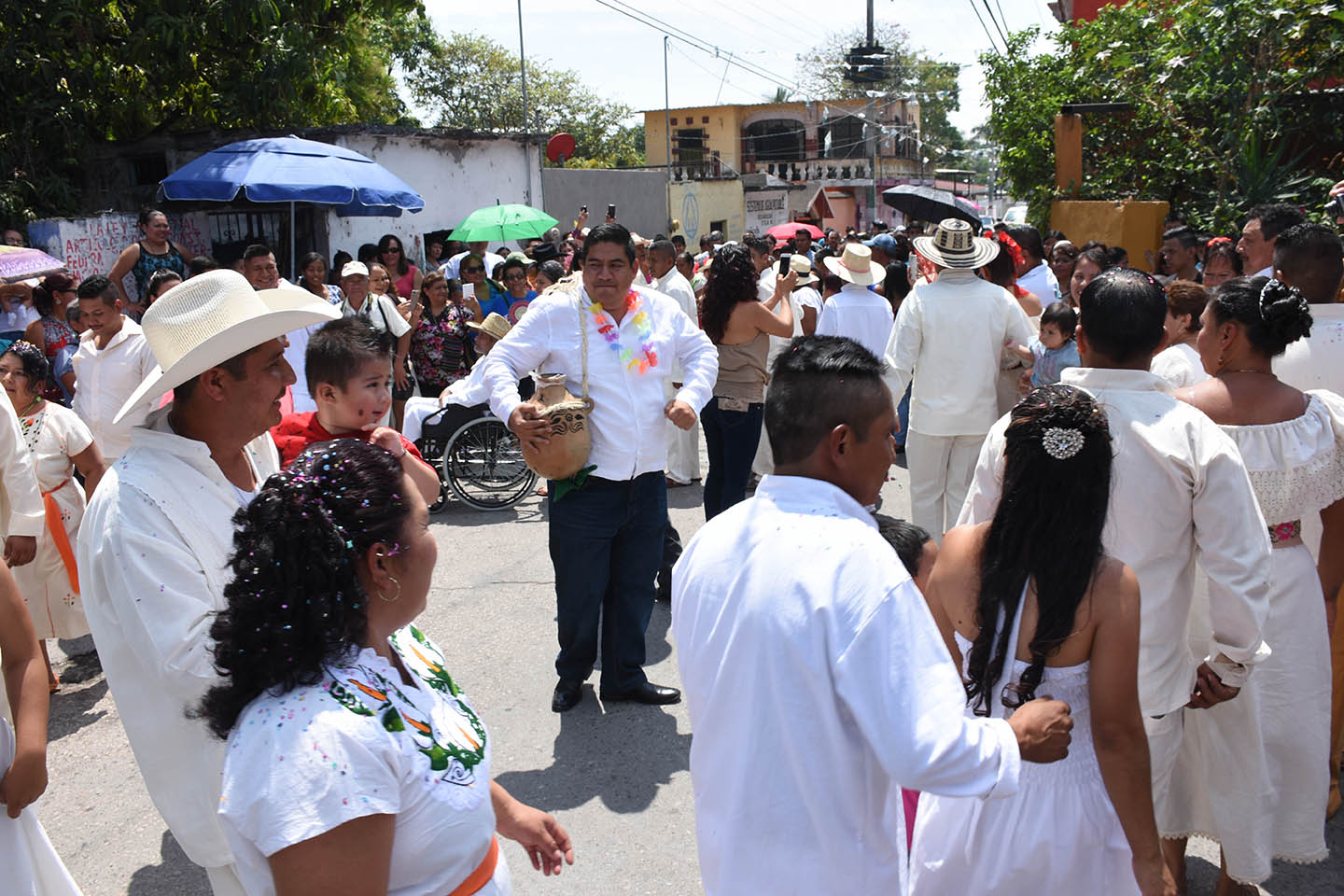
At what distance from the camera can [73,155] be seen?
1379cm

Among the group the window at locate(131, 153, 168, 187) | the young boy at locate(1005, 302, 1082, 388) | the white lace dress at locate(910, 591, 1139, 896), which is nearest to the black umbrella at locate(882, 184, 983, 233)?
the young boy at locate(1005, 302, 1082, 388)

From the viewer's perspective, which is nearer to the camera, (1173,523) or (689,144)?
→ (1173,523)

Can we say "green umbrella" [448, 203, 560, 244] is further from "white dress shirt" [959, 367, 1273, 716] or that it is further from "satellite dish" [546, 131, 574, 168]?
"white dress shirt" [959, 367, 1273, 716]

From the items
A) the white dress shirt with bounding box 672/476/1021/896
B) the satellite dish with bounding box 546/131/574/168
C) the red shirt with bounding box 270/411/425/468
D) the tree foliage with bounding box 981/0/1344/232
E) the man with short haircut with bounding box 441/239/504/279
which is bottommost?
the white dress shirt with bounding box 672/476/1021/896

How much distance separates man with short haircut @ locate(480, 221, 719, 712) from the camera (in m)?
4.30

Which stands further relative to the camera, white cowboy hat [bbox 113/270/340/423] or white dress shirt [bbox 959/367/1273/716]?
white dress shirt [bbox 959/367/1273/716]

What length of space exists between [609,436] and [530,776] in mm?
1399

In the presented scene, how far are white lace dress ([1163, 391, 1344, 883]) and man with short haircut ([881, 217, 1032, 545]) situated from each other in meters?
2.37

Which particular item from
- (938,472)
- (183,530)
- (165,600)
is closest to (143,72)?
(938,472)

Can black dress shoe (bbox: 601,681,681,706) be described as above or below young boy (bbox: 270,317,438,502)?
below

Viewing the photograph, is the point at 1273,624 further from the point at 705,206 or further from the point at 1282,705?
the point at 705,206

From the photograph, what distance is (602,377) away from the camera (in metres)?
4.32

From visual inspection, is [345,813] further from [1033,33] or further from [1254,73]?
[1033,33]

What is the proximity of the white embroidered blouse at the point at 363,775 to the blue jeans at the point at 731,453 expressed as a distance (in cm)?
435
